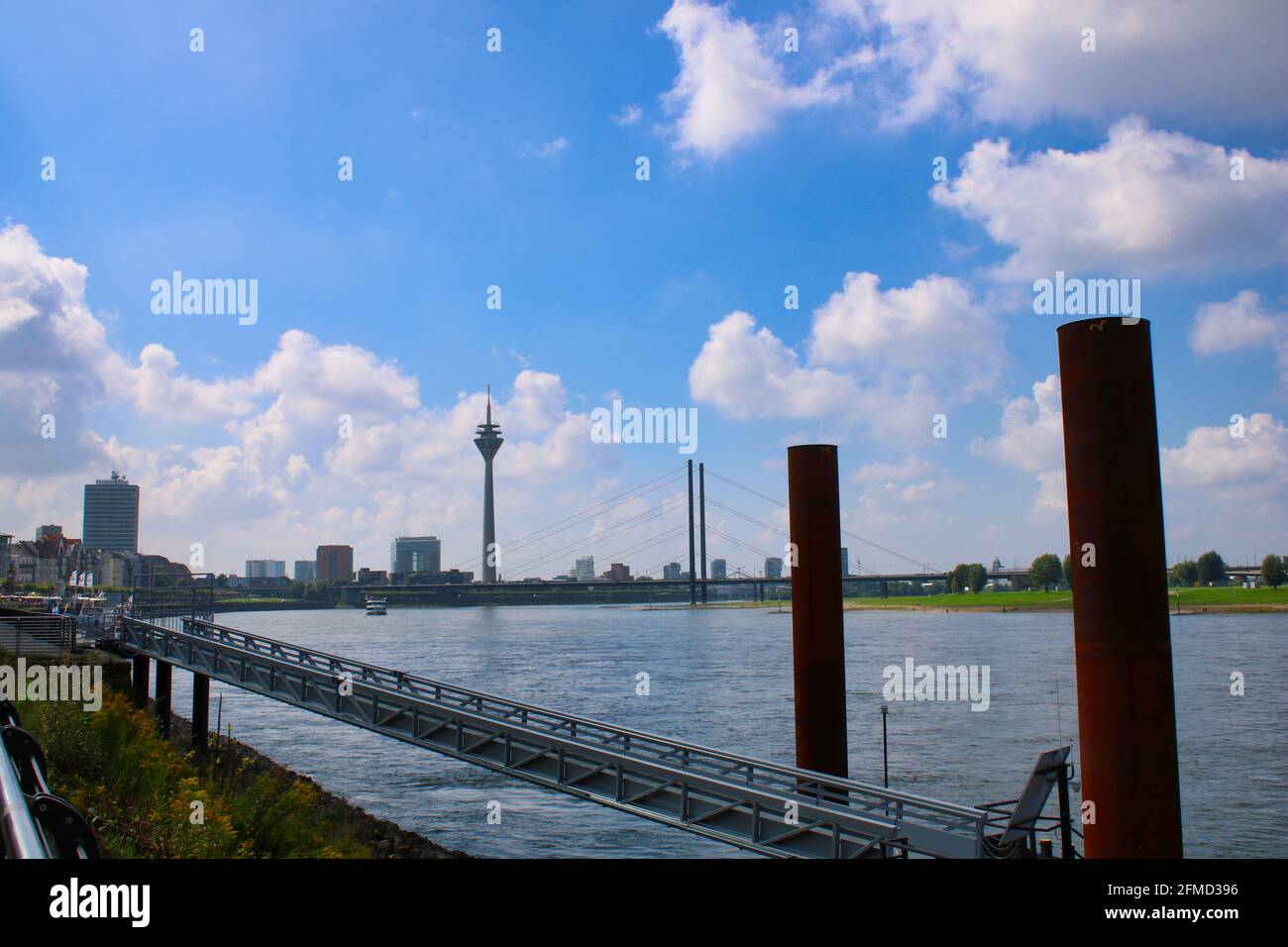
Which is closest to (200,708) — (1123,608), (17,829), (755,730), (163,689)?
(163,689)

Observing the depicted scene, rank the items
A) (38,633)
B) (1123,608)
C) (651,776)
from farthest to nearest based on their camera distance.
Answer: (38,633)
(651,776)
(1123,608)

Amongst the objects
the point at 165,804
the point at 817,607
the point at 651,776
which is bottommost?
the point at 651,776

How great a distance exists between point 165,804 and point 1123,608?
46.6 feet

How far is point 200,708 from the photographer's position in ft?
114

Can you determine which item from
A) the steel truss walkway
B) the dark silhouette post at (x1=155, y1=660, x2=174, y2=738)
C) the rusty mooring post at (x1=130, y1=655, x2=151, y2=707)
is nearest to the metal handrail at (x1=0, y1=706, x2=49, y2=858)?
the steel truss walkway

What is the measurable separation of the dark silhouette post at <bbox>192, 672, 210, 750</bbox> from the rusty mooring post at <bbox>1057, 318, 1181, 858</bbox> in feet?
98.1

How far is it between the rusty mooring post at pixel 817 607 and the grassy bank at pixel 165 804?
8.64 m

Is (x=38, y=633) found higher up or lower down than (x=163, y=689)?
higher up

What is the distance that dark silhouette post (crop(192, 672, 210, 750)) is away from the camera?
1341 inches

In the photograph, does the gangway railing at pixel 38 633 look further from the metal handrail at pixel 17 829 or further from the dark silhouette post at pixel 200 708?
the metal handrail at pixel 17 829

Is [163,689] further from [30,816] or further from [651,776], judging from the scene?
[30,816]

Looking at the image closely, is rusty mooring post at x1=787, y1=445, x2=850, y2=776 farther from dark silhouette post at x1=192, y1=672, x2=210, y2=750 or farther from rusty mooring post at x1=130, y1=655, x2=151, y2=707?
rusty mooring post at x1=130, y1=655, x2=151, y2=707
